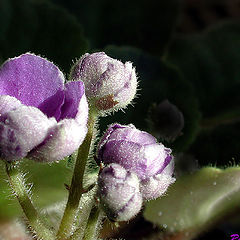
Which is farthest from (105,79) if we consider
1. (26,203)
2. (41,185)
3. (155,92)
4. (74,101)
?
(155,92)

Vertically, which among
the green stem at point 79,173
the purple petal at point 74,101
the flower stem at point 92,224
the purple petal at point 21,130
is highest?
the purple petal at point 74,101

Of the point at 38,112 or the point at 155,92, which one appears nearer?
the point at 38,112

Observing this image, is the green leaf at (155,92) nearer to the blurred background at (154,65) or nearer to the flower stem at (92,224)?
the blurred background at (154,65)

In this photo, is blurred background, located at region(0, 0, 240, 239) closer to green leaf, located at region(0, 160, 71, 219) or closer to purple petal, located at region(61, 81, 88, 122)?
green leaf, located at region(0, 160, 71, 219)

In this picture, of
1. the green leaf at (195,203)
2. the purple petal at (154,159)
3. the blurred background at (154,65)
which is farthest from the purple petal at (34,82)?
the green leaf at (195,203)

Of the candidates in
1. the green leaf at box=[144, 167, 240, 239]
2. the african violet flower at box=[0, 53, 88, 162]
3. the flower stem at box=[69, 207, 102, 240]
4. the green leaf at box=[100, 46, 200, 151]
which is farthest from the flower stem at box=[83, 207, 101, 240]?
the green leaf at box=[100, 46, 200, 151]

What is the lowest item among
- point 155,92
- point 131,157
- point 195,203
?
point 195,203

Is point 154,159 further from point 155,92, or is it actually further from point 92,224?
point 155,92
